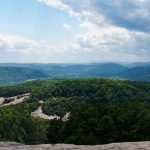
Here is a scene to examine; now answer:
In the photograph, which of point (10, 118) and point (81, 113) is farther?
point (10, 118)

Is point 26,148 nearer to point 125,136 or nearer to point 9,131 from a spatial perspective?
point 125,136

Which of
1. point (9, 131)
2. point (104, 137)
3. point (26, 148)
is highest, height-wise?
point (26, 148)

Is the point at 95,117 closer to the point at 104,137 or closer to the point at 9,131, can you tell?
the point at 104,137

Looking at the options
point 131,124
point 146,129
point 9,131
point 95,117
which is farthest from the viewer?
point 9,131

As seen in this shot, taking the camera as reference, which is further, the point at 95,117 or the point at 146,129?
the point at 95,117

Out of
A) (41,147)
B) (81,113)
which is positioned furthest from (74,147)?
(81,113)

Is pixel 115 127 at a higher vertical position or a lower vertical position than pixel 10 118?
higher

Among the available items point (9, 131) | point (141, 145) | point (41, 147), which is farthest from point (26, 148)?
point (9, 131)

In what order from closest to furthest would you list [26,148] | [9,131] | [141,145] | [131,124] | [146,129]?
[141,145], [26,148], [146,129], [131,124], [9,131]

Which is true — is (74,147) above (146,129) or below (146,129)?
above
